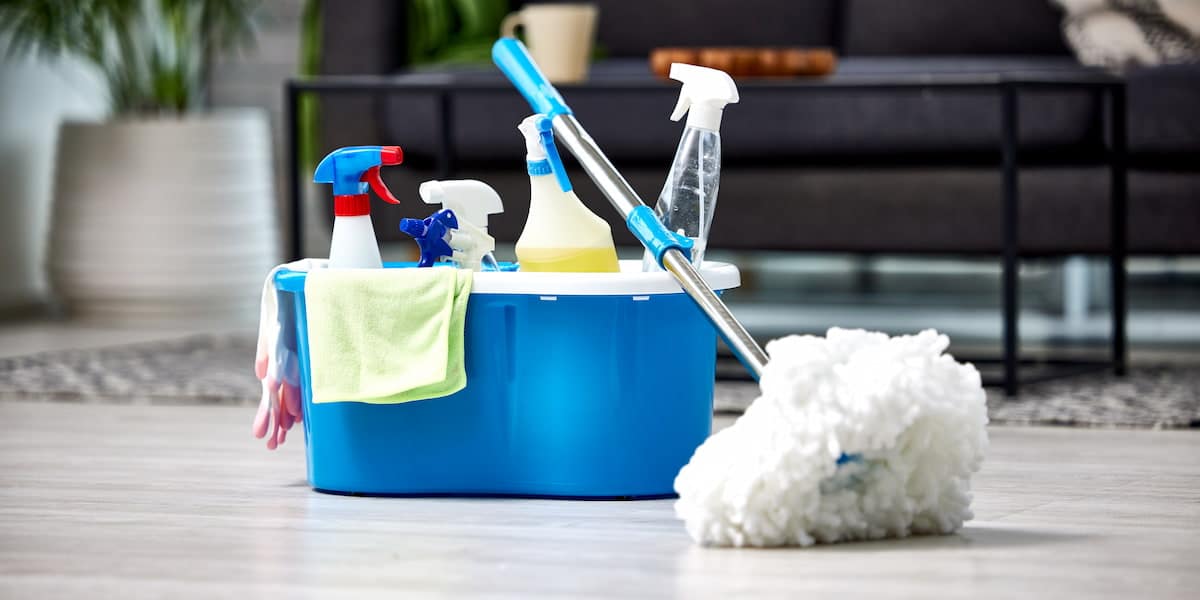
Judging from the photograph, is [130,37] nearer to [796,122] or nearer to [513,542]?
[796,122]

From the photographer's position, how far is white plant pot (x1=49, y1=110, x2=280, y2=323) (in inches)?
125

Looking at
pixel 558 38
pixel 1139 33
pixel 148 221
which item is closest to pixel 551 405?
pixel 558 38

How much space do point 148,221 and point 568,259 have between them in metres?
2.00

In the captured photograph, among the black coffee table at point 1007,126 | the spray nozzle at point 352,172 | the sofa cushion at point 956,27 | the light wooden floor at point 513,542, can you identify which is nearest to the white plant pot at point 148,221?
the black coffee table at point 1007,126

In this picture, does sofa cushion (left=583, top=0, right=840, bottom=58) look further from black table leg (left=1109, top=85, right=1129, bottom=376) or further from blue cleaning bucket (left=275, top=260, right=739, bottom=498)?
blue cleaning bucket (left=275, top=260, right=739, bottom=498)

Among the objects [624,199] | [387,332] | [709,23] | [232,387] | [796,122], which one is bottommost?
[232,387]

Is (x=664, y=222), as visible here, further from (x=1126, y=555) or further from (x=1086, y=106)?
(x=1086, y=106)

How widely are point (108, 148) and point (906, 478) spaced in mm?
2412

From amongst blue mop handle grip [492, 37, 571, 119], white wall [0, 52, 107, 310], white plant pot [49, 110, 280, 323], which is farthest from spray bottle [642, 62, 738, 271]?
white wall [0, 52, 107, 310]

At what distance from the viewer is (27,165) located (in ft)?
11.4

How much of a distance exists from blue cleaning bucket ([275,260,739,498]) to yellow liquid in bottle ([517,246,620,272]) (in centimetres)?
5

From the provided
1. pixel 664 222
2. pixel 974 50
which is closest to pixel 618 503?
pixel 664 222

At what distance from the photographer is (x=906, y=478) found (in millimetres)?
1147

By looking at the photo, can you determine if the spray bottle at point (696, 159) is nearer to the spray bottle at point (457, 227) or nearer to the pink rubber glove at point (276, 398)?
the spray bottle at point (457, 227)
